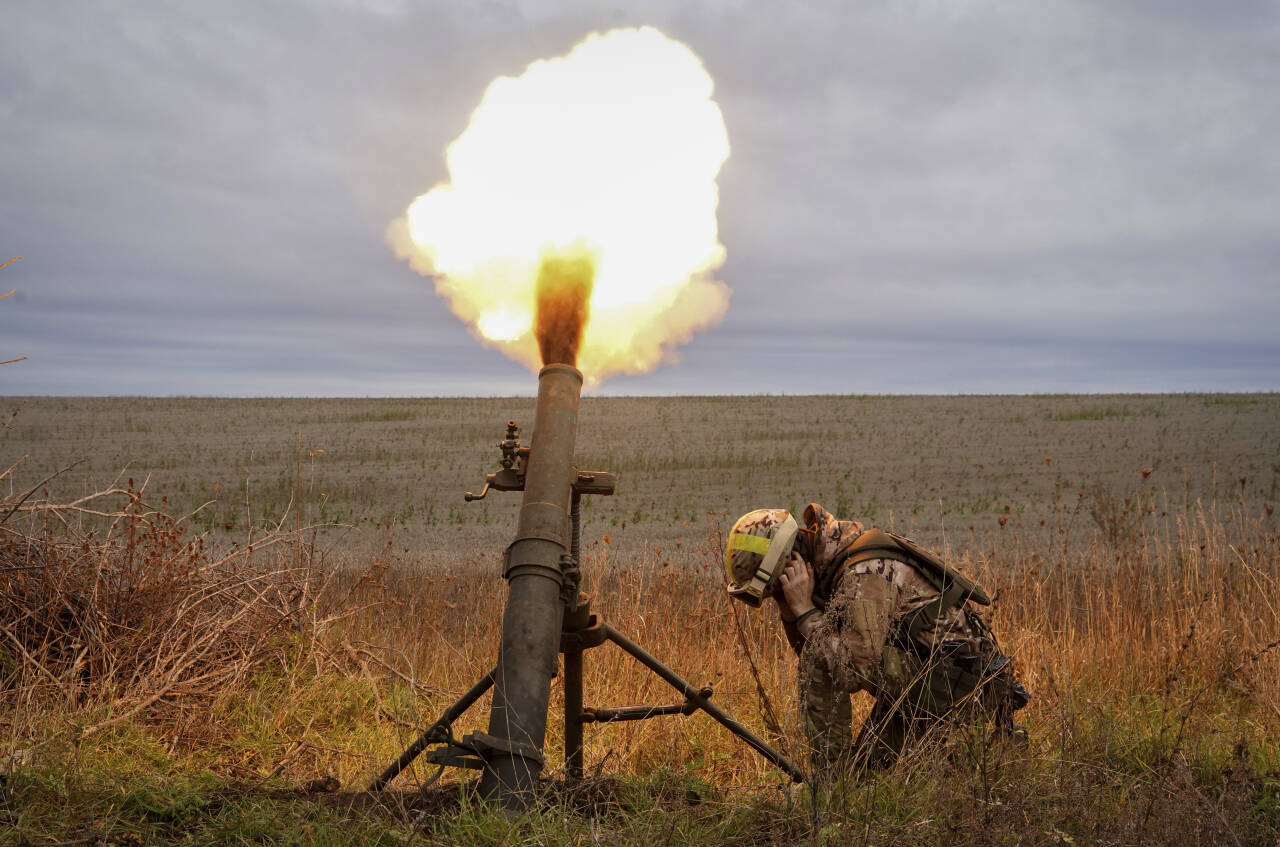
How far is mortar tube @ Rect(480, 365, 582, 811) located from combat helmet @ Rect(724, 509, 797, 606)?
2.96 feet

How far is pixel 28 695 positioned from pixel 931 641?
4980 mm

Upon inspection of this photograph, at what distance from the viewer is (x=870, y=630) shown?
406 cm

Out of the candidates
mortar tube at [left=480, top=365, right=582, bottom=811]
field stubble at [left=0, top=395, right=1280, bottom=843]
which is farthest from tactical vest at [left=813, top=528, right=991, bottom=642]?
mortar tube at [left=480, top=365, right=582, bottom=811]

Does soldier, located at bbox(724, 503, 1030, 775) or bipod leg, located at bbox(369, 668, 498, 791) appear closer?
bipod leg, located at bbox(369, 668, 498, 791)

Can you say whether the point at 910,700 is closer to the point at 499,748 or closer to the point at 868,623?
the point at 868,623

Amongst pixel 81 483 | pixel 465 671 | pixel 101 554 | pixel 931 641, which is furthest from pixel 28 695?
pixel 81 483

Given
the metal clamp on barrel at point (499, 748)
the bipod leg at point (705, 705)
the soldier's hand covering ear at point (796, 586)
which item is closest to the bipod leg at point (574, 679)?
the bipod leg at point (705, 705)

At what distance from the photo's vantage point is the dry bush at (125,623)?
5.34 metres

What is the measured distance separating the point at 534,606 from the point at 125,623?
3616 millimetres

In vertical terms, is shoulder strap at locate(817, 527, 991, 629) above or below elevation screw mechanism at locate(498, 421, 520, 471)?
below

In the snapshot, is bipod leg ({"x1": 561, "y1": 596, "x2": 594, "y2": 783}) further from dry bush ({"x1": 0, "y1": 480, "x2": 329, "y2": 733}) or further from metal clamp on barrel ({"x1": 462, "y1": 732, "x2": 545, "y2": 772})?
dry bush ({"x1": 0, "y1": 480, "x2": 329, "y2": 733})

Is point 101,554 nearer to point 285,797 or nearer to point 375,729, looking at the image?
point 375,729

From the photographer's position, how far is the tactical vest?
429 centimetres

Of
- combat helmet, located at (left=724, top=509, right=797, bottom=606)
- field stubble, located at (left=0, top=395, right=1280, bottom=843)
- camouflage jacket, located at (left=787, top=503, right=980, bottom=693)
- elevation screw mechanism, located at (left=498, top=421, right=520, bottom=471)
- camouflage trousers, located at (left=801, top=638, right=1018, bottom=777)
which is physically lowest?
field stubble, located at (left=0, top=395, right=1280, bottom=843)
